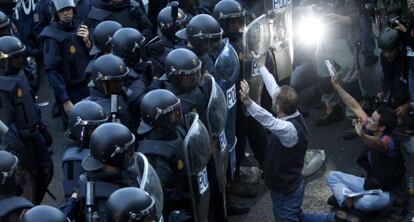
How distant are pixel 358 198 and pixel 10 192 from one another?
352cm

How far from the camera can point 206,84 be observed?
23.2ft

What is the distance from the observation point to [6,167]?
18.0ft

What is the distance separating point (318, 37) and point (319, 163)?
1.78 metres

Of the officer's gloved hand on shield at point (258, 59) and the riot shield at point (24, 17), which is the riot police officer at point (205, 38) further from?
the riot shield at point (24, 17)

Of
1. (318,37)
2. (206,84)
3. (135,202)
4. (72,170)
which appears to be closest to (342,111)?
(318,37)

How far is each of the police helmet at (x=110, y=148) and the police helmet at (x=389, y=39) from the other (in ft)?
13.8

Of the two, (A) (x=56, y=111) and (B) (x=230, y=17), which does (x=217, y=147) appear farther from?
(A) (x=56, y=111)

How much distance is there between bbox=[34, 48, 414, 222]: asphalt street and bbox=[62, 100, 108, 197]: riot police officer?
2.25 metres

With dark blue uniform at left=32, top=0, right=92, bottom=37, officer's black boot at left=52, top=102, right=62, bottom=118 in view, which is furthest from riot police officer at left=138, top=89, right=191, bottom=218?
officer's black boot at left=52, top=102, right=62, bottom=118

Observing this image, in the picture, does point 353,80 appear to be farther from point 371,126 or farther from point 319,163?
point 371,126

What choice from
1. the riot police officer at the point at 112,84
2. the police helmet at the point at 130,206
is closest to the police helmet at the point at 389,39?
the riot police officer at the point at 112,84

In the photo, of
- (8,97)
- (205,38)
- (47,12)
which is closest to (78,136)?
(8,97)

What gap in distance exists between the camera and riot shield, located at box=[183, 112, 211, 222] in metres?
5.90

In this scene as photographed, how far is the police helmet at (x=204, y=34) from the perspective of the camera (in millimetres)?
7562
